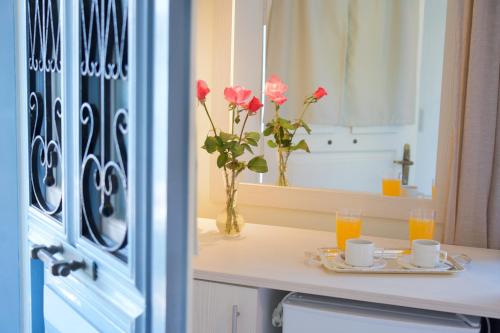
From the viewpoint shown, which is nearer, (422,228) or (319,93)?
(422,228)

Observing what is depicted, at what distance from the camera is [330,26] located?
7.24ft

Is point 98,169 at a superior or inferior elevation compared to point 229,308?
superior

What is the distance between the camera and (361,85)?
85.8 inches

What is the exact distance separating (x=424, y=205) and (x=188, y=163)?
1207 millimetres

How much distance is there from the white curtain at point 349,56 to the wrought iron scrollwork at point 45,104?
93cm

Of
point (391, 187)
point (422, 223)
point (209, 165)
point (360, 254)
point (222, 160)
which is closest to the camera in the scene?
point (360, 254)

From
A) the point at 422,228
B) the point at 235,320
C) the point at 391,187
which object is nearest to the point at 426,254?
the point at 422,228

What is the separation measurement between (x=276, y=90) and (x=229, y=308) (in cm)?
81

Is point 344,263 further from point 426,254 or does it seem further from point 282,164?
point 282,164

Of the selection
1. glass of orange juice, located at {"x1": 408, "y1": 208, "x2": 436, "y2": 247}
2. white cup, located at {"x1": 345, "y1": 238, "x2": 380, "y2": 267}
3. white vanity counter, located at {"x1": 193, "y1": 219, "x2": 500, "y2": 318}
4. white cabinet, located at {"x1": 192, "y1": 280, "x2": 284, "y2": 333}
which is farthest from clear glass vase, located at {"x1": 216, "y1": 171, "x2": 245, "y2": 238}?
glass of orange juice, located at {"x1": 408, "y1": 208, "x2": 436, "y2": 247}

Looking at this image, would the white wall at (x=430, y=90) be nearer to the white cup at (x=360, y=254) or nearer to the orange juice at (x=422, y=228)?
the orange juice at (x=422, y=228)

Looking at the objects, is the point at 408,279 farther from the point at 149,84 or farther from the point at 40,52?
the point at 40,52

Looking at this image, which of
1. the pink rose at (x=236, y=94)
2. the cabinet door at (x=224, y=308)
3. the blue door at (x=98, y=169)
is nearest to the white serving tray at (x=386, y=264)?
the cabinet door at (x=224, y=308)

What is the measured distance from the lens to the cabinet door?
1.71m
